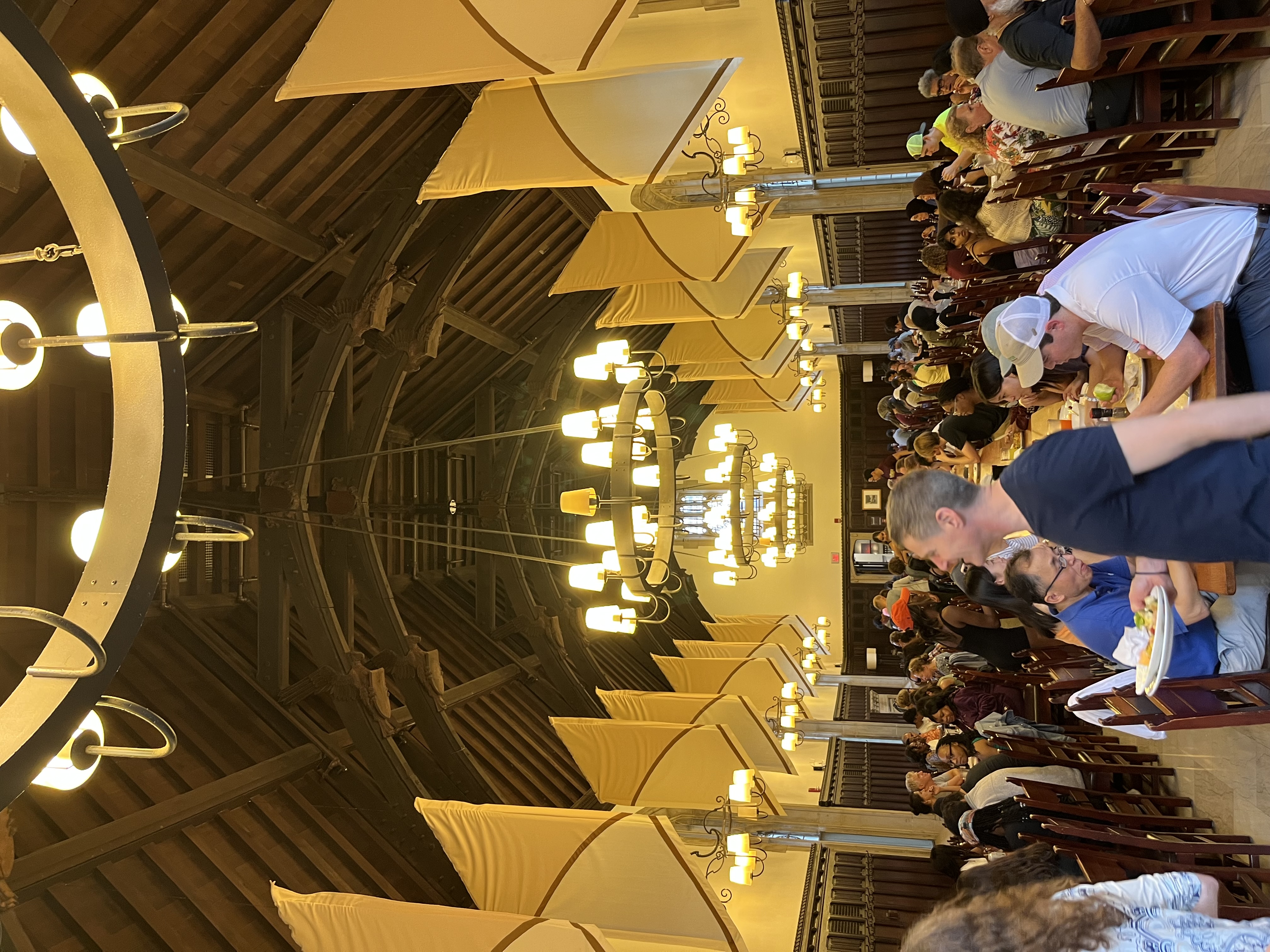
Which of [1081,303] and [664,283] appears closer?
[1081,303]

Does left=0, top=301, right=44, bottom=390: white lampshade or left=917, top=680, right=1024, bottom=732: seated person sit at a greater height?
left=0, top=301, right=44, bottom=390: white lampshade

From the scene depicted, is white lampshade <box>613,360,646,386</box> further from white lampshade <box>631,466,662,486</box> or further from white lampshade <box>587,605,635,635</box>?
white lampshade <box>587,605,635,635</box>

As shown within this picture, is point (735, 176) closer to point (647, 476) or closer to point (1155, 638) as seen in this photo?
point (647, 476)

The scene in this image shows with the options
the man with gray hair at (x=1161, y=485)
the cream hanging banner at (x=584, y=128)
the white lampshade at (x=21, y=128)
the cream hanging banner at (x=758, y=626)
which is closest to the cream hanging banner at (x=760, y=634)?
the cream hanging banner at (x=758, y=626)

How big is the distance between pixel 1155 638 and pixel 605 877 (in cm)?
340

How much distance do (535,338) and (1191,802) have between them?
691cm

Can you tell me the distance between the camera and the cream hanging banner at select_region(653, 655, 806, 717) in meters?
8.50

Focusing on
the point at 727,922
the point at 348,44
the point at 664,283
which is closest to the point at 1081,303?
the point at 348,44

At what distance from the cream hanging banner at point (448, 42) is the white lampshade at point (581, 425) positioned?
8.23 feet

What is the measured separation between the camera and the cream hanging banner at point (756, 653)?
8977 millimetres

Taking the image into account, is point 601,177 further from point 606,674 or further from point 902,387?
point 606,674

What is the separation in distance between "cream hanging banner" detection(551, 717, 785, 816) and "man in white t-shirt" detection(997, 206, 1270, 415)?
15.0 feet

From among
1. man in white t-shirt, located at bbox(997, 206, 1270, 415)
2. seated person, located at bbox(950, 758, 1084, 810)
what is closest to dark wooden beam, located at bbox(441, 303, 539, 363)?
man in white t-shirt, located at bbox(997, 206, 1270, 415)

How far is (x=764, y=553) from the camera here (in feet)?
26.9
